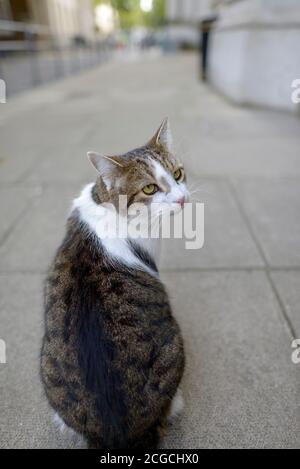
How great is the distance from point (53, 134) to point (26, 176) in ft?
6.74

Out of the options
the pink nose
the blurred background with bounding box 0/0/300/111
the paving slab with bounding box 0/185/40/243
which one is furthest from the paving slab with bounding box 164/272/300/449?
the blurred background with bounding box 0/0/300/111

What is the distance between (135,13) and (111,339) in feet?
200

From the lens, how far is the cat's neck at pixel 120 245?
5.02 ft

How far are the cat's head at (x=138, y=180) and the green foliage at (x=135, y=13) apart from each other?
42131 mm

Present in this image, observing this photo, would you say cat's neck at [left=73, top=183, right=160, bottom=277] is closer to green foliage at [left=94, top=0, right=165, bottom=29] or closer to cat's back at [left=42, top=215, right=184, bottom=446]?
cat's back at [left=42, top=215, right=184, bottom=446]

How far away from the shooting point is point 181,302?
7.67ft

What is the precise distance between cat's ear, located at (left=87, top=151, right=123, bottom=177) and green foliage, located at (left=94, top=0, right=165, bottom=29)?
139ft

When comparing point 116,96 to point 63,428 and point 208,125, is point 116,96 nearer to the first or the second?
point 208,125

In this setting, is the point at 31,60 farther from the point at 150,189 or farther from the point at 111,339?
the point at 111,339

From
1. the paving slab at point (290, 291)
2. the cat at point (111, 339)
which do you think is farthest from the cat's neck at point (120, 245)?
the paving slab at point (290, 291)

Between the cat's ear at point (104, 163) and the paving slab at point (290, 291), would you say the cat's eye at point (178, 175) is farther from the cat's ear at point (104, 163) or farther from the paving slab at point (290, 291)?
the paving slab at point (290, 291)

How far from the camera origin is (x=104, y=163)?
1547 mm

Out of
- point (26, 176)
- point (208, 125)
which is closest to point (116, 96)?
point (208, 125)

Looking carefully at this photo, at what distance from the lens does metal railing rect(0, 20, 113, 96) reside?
1017 centimetres
